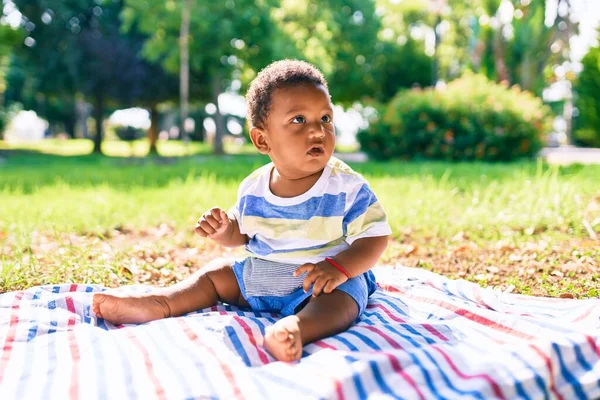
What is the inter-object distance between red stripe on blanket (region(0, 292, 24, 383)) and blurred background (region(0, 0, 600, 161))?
997cm

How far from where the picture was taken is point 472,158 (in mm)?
11398

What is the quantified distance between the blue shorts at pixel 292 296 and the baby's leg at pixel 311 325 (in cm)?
6

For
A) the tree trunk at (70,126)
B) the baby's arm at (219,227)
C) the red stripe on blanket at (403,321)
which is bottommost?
the red stripe on blanket at (403,321)

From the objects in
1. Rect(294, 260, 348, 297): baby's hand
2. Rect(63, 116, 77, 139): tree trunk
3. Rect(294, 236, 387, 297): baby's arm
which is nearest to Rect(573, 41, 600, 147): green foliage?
Rect(294, 236, 387, 297): baby's arm

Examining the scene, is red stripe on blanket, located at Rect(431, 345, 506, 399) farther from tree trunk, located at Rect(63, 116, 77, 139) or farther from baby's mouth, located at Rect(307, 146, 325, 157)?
tree trunk, located at Rect(63, 116, 77, 139)

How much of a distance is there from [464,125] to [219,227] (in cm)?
965

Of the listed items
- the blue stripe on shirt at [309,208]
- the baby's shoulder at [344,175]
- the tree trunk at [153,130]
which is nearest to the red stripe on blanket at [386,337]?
the blue stripe on shirt at [309,208]

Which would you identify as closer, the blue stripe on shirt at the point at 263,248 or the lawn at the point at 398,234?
the blue stripe on shirt at the point at 263,248

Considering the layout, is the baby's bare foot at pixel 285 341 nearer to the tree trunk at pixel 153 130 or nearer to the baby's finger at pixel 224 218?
the baby's finger at pixel 224 218

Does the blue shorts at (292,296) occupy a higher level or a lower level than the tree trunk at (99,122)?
lower

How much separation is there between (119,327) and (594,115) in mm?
24862

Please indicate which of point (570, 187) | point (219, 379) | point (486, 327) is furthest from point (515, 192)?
point (219, 379)

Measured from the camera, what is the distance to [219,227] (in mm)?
2574

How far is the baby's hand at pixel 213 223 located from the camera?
2.53m
